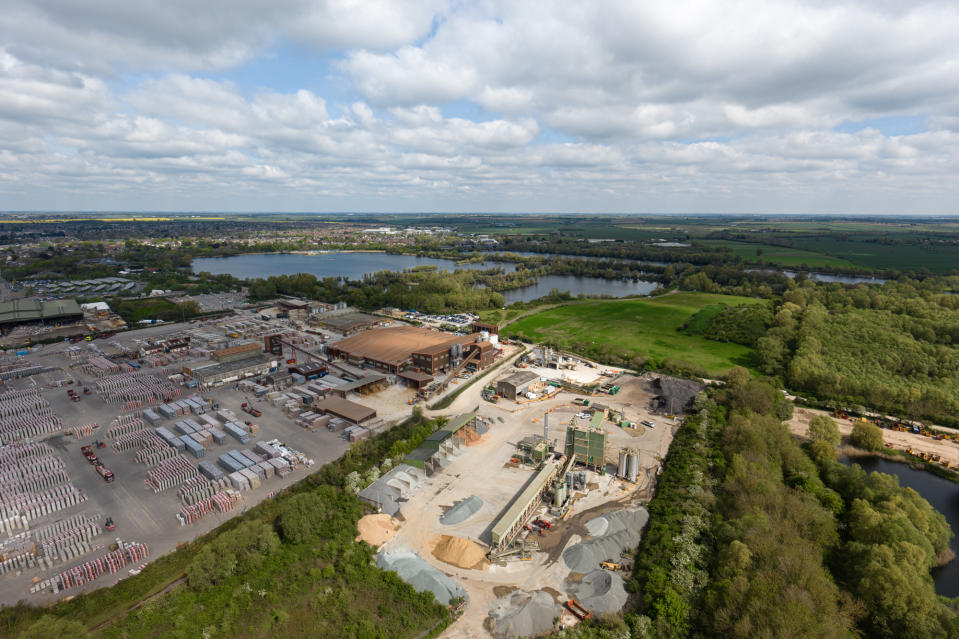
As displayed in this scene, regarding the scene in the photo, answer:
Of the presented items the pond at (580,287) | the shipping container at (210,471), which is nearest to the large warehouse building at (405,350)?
the shipping container at (210,471)

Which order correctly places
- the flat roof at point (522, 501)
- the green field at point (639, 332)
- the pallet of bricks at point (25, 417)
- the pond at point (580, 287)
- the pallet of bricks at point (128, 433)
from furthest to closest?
the pond at point (580, 287) < the green field at point (639, 332) < the pallet of bricks at point (25, 417) < the pallet of bricks at point (128, 433) < the flat roof at point (522, 501)

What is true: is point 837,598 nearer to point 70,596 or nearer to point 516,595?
point 516,595

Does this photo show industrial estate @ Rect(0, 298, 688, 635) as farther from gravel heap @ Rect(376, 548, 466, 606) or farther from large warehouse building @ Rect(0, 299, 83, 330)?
large warehouse building @ Rect(0, 299, 83, 330)

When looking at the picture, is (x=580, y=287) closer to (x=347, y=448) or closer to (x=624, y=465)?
(x=624, y=465)

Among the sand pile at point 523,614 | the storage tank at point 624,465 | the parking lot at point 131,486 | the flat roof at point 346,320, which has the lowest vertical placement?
the parking lot at point 131,486

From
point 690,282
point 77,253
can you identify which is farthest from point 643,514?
point 77,253

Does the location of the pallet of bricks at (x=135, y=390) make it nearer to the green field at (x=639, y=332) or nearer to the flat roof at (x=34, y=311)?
the flat roof at (x=34, y=311)
